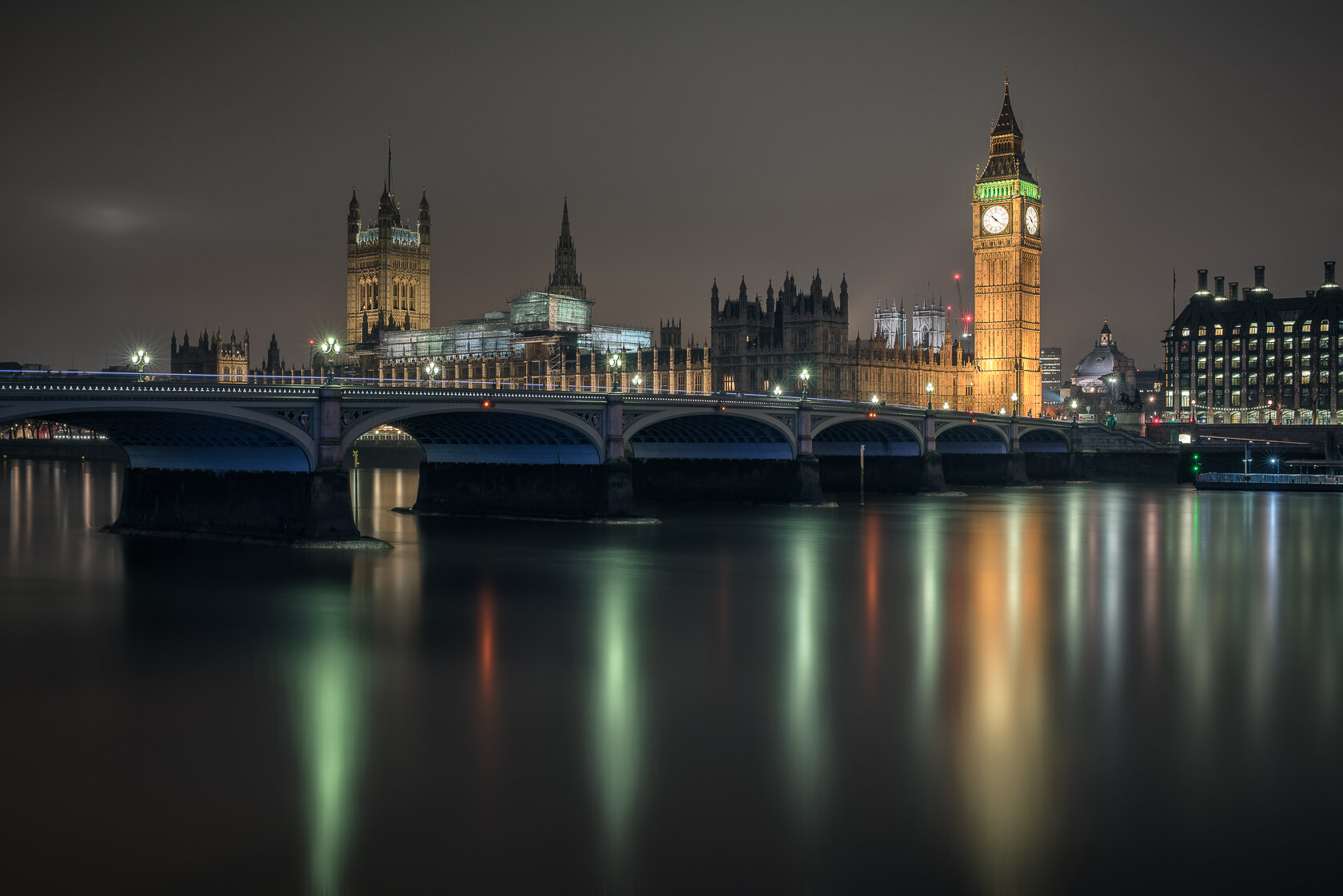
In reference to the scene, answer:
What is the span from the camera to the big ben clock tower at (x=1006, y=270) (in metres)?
135

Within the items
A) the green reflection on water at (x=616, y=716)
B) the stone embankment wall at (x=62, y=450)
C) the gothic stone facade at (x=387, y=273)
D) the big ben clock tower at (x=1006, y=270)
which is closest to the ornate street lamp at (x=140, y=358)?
the green reflection on water at (x=616, y=716)

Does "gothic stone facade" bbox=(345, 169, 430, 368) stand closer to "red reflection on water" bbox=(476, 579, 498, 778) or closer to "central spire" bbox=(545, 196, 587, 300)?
"central spire" bbox=(545, 196, 587, 300)

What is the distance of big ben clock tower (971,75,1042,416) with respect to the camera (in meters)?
135

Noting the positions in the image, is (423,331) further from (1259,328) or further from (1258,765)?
(1258,765)

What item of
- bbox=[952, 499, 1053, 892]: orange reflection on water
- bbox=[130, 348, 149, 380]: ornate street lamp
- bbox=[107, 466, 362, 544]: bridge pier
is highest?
bbox=[130, 348, 149, 380]: ornate street lamp

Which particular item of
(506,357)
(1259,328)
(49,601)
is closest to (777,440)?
(49,601)

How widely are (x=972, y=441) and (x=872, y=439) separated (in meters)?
15.0

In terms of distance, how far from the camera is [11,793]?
44.5 ft

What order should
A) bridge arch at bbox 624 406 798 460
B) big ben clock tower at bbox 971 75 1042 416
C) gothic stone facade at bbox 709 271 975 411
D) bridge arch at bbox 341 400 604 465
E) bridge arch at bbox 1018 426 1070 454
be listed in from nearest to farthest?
bridge arch at bbox 341 400 604 465
bridge arch at bbox 624 406 798 460
bridge arch at bbox 1018 426 1070 454
gothic stone facade at bbox 709 271 975 411
big ben clock tower at bbox 971 75 1042 416

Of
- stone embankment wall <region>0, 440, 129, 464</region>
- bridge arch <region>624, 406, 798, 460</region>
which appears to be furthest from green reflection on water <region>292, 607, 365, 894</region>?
stone embankment wall <region>0, 440, 129, 464</region>

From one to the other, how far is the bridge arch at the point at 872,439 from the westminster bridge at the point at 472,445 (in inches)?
5.7

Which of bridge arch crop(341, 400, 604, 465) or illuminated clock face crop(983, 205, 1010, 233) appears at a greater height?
illuminated clock face crop(983, 205, 1010, 233)

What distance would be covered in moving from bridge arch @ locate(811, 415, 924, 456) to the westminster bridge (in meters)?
0.14

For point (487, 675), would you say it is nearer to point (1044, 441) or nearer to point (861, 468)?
point (861, 468)
